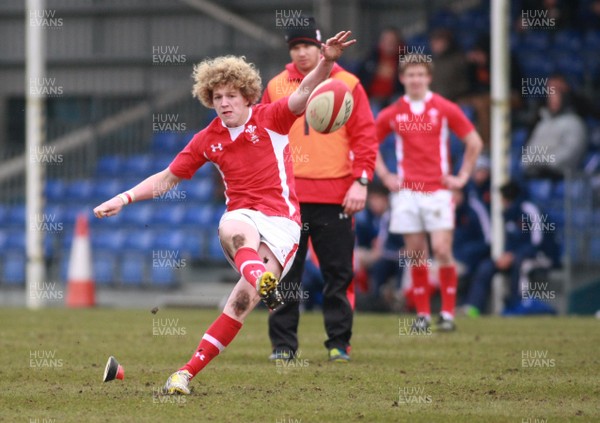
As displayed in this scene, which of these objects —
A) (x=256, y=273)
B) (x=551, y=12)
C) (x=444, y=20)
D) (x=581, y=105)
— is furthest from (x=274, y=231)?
(x=444, y=20)

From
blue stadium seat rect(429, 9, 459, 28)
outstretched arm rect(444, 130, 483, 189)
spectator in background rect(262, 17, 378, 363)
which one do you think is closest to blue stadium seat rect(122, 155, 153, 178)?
blue stadium seat rect(429, 9, 459, 28)

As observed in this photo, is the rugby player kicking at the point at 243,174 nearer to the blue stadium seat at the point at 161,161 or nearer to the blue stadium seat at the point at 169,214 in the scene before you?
the blue stadium seat at the point at 169,214

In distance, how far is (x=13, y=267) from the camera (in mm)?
20156

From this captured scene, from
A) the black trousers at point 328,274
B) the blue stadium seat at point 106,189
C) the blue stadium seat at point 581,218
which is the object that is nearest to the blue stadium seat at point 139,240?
the blue stadium seat at point 106,189

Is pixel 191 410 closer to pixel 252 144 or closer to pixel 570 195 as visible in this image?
pixel 252 144

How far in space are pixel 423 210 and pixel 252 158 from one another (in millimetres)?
4850

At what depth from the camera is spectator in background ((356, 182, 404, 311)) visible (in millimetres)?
16281

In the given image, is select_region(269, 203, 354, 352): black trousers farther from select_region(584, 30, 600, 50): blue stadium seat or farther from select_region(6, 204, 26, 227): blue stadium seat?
select_region(6, 204, 26, 227): blue stadium seat

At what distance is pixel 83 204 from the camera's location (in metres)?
21.0

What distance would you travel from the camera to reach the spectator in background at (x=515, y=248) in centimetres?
1523

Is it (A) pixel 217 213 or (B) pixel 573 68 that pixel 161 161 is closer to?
(A) pixel 217 213

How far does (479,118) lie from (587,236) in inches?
131

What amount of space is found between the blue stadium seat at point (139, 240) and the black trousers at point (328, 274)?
410 inches

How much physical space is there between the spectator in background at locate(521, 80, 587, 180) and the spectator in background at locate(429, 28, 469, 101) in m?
1.73
